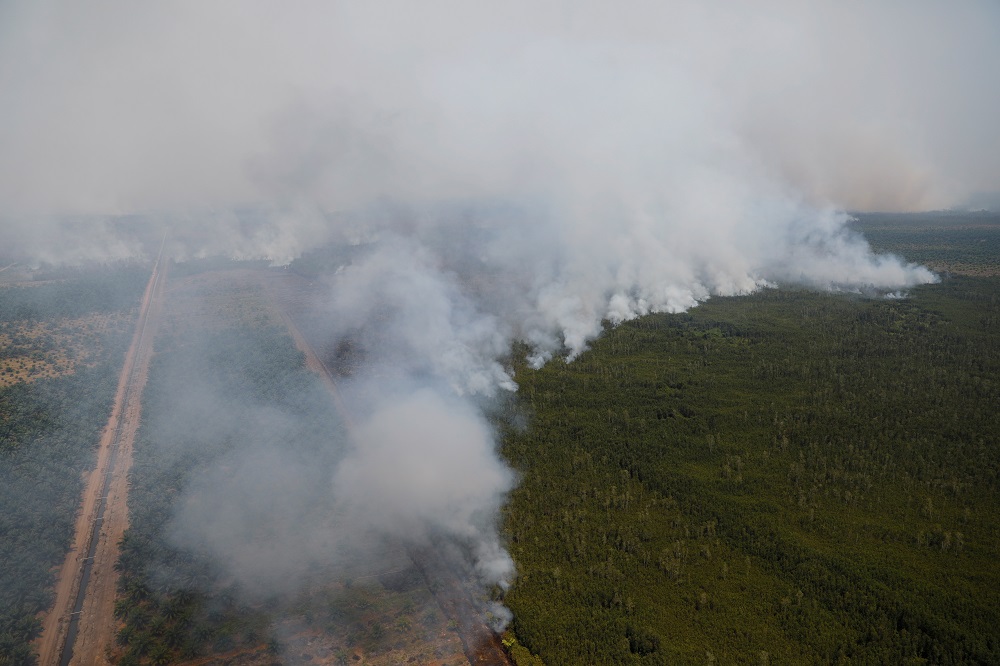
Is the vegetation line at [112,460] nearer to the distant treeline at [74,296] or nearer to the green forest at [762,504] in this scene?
the distant treeline at [74,296]

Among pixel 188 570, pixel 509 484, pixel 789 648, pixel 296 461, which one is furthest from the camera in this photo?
pixel 296 461

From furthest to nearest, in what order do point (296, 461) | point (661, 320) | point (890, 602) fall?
point (661, 320), point (296, 461), point (890, 602)

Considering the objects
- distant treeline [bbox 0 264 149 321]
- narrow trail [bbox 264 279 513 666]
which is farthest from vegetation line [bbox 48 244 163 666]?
narrow trail [bbox 264 279 513 666]

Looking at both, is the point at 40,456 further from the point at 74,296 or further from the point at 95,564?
the point at 74,296

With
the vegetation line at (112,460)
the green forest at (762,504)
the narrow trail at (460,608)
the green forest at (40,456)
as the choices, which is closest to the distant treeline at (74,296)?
the green forest at (40,456)

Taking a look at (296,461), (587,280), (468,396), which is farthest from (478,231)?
(296,461)

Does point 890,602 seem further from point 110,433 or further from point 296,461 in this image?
point 110,433
